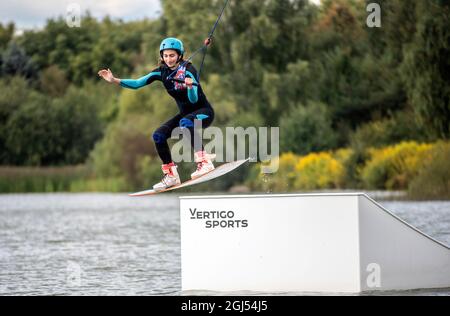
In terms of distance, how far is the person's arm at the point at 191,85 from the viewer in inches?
516

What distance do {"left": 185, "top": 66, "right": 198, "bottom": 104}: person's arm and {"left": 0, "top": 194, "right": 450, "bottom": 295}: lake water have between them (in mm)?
3549

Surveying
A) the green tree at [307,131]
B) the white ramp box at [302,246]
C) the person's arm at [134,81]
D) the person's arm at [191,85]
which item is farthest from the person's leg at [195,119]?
the green tree at [307,131]

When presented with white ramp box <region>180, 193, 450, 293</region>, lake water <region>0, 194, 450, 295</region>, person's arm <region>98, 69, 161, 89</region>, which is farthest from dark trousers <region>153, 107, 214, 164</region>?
lake water <region>0, 194, 450, 295</region>

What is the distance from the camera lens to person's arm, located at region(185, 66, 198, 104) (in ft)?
43.0

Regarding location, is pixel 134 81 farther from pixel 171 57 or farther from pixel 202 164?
pixel 202 164

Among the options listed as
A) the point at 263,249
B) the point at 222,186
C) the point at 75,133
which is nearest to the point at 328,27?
the point at 222,186

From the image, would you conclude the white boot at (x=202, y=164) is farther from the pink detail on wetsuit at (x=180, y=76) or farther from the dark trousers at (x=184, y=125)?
the pink detail on wetsuit at (x=180, y=76)

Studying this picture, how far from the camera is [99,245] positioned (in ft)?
90.4

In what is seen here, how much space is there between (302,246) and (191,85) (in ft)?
8.11

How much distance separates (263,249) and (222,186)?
3784 cm

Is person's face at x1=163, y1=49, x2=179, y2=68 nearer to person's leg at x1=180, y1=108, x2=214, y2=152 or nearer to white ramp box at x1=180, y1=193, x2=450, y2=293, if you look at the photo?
person's leg at x1=180, y1=108, x2=214, y2=152

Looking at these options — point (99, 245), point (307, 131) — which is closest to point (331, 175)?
point (307, 131)

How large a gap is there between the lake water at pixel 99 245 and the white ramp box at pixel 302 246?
1.90 ft

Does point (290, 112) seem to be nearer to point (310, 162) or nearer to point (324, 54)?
point (324, 54)
